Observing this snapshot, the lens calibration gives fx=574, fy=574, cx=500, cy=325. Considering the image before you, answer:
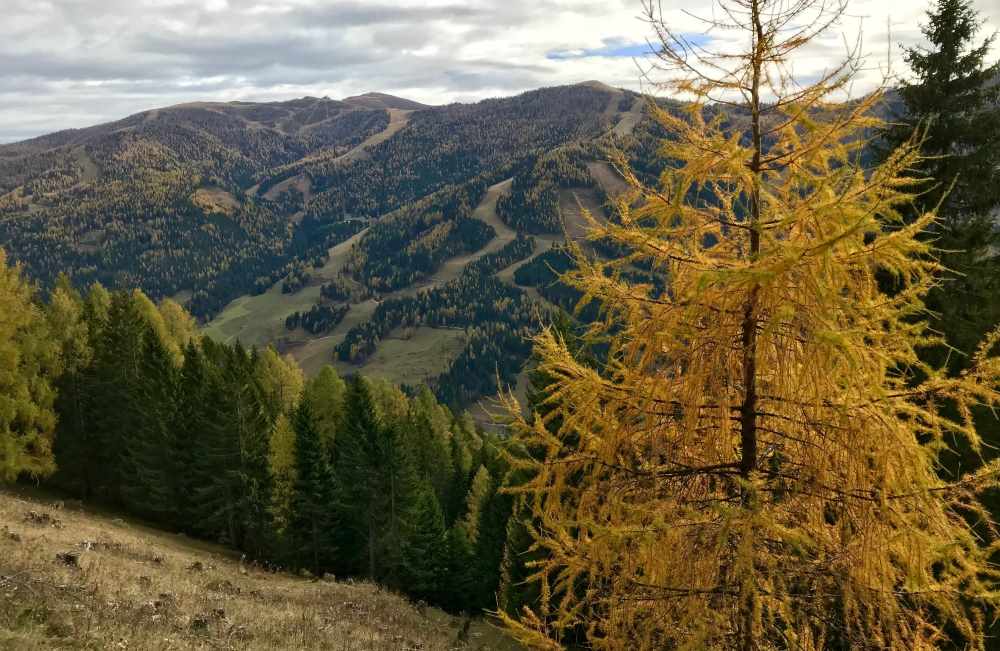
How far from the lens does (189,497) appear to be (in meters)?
43.4

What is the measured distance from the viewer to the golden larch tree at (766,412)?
242 inches

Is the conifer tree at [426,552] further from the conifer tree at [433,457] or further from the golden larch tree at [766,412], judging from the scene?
the golden larch tree at [766,412]

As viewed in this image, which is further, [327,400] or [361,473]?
[327,400]

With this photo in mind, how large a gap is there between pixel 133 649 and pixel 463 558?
33940mm

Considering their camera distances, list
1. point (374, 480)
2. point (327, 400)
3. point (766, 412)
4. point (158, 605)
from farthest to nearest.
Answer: point (327, 400)
point (374, 480)
point (158, 605)
point (766, 412)

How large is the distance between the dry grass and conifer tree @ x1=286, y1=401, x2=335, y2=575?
12.0 meters

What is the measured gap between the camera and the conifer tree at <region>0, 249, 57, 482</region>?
102ft

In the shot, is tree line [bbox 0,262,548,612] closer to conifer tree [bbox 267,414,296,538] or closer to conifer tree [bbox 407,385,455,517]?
conifer tree [bbox 267,414,296,538]

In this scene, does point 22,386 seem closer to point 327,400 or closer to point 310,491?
point 310,491

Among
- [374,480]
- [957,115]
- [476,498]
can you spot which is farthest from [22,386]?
[957,115]

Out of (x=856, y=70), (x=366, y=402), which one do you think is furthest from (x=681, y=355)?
(x=366, y=402)

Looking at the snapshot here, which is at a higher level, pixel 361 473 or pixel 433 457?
pixel 361 473

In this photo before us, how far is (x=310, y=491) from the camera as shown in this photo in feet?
134

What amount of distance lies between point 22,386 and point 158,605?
26.0 metres
